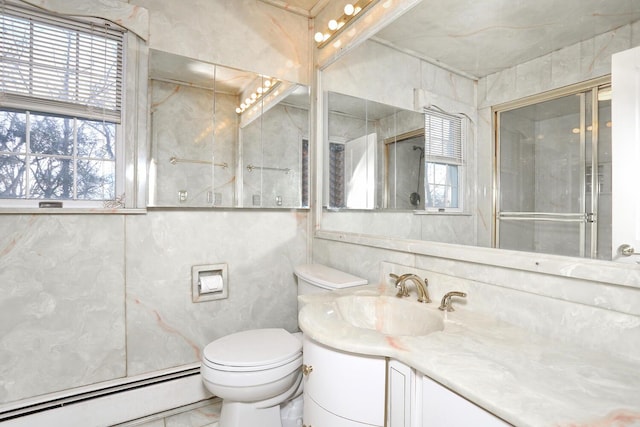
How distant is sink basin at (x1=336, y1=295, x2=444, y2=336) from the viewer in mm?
1229

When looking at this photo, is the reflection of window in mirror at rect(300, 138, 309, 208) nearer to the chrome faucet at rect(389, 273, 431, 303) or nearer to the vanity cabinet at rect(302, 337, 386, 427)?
the chrome faucet at rect(389, 273, 431, 303)

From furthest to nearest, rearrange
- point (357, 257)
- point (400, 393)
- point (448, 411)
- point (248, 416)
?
point (357, 257)
point (248, 416)
point (400, 393)
point (448, 411)

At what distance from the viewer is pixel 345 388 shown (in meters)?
0.93

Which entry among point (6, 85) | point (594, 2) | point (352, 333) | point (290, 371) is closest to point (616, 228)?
point (594, 2)

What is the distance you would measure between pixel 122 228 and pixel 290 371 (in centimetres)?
110

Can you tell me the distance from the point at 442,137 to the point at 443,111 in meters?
0.11

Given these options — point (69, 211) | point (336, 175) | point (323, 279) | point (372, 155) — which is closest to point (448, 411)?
point (323, 279)

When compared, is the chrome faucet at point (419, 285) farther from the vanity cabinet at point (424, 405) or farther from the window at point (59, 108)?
the window at point (59, 108)

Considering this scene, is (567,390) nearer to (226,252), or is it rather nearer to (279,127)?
(226,252)

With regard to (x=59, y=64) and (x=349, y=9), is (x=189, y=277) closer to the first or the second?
(x=59, y=64)

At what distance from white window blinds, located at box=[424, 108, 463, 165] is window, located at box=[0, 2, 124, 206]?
1.52 meters

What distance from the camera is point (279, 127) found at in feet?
6.88

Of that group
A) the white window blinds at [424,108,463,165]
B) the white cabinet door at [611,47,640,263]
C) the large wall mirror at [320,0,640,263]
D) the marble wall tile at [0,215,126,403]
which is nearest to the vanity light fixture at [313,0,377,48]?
the large wall mirror at [320,0,640,263]

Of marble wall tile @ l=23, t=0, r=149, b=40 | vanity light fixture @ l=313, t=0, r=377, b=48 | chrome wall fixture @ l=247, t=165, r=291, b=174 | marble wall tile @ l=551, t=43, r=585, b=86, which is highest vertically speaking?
vanity light fixture @ l=313, t=0, r=377, b=48
